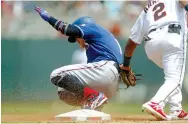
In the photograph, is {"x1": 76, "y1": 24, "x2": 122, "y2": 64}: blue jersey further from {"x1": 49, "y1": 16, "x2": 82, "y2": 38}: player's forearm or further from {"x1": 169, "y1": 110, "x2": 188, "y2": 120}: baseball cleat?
{"x1": 169, "y1": 110, "x2": 188, "y2": 120}: baseball cleat

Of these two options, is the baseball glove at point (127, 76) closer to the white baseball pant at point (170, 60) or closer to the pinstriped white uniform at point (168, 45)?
the pinstriped white uniform at point (168, 45)

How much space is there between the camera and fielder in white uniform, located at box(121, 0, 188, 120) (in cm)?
613

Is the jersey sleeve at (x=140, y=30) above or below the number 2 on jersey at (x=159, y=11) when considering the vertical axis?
below

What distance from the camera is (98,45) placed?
705 cm

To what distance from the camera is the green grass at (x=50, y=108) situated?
10188mm

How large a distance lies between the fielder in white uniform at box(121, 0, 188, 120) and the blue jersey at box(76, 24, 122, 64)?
2.23 feet

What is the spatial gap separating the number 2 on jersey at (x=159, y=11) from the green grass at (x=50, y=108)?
12.4 ft

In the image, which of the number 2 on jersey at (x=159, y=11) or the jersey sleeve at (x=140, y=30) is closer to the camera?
the number 2 on jersey at (x=159, y=11)

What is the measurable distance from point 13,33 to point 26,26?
289 millimetres

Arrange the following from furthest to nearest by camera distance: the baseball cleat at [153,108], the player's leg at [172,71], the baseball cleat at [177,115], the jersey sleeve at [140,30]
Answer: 1. the jersey sleeve at [140,30]
2. the baseball cleat at [177,115]
3. the player's leg at [172,71]
4. the baseball cleat at [153,108]

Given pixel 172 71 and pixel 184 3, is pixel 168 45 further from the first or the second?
pixel 184 3

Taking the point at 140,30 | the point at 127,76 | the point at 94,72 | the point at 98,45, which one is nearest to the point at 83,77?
the point at 94,72

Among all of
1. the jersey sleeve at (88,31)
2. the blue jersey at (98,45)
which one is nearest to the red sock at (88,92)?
the blue jersey at (98,45)

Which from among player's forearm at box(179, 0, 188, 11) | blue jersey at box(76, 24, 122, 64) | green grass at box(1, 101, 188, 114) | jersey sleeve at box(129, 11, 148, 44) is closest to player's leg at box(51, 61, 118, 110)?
blue jersey at box(76, 24, 122, 64)
